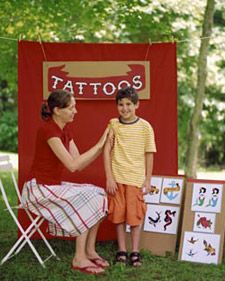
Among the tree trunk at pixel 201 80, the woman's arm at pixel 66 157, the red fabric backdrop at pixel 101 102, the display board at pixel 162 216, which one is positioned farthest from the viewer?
the tree trunk at pixel 201 80

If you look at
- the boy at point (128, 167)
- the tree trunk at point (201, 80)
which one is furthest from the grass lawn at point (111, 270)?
the tree trunk at point (201, 80)

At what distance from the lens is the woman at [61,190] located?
13.0ft

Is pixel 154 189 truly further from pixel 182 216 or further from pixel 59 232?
pixel 59 232

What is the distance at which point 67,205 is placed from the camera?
3990 mm

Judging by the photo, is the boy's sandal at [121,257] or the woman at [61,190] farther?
the boy's sandal at [121,257]

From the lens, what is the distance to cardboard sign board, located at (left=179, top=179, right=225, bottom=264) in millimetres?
4336

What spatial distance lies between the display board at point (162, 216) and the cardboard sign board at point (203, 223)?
98mm

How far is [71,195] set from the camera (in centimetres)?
399

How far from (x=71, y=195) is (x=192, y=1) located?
4.79 metres

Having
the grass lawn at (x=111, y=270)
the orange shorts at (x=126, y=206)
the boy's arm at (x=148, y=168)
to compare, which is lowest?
the grass lawn at (x=111, y=270)

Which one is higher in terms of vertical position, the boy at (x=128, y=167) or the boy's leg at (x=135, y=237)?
the boy at (x=128, y=167)

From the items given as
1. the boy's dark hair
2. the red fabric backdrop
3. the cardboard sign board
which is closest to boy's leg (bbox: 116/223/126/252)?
the cardboard sign board

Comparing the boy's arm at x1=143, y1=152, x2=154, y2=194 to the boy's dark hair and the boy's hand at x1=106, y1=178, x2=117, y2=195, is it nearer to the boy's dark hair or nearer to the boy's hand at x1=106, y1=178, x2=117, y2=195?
the boy's hand at x1=106, y1=178, x2=117, y2=195

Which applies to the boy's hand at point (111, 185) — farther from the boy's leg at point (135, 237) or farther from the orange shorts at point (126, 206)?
the boy's leg at point (135, 237)
